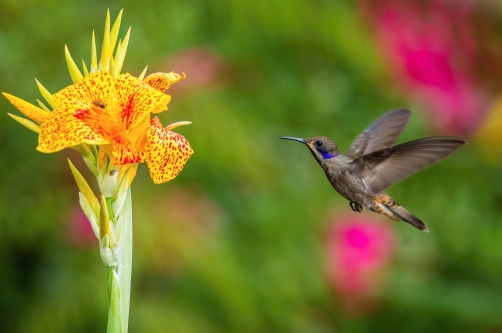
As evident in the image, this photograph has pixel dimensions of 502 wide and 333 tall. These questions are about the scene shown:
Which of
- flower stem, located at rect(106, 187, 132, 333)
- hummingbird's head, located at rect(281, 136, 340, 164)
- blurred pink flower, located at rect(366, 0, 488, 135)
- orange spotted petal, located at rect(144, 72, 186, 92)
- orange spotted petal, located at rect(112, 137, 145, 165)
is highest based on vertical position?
blurred pink flower, located at rect(366, 0, 488, 135)

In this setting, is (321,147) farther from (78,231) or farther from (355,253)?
(355,253)

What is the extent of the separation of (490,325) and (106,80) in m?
2.34

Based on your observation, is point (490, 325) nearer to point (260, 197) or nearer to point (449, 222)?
point (449, 222)

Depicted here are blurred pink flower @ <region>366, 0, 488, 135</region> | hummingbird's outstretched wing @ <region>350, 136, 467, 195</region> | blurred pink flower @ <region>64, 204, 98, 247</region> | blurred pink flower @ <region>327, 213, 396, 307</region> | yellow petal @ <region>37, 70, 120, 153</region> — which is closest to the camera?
yellow petal @ <region>37, 70, 120, 153</region>

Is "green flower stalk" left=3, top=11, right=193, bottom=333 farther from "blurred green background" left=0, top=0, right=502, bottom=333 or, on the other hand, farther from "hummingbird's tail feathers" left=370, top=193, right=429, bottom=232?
"blurred green background" left=0, top=0, right=502, bottom=333

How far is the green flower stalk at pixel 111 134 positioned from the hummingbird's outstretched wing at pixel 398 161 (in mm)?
504

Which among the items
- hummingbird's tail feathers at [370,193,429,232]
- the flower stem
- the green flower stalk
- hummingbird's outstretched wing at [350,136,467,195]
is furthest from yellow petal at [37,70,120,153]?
hummingbird's tail feathers at [370,193,429,232]

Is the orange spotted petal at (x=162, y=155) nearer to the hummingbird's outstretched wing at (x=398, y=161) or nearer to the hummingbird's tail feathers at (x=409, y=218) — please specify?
the hummingbird's outstretched wing at (x=398, y=161)

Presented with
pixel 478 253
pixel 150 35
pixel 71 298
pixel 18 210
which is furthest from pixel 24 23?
pixel 478 253

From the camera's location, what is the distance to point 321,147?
4.20ft

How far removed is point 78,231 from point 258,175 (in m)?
0.61

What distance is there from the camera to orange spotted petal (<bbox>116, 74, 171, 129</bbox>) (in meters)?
0.91

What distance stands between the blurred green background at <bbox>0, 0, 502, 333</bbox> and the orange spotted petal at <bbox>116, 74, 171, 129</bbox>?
1180mm

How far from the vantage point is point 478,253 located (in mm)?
2873
